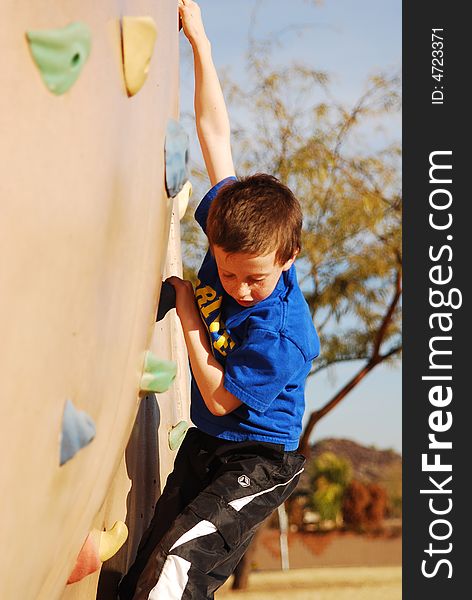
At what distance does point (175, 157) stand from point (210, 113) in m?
0.79

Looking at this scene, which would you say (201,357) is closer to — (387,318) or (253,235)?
(253,235)

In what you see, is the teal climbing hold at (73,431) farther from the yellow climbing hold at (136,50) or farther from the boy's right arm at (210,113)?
the boy's right arm at (210,113)

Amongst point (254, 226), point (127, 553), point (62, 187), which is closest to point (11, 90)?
point (62, 187)

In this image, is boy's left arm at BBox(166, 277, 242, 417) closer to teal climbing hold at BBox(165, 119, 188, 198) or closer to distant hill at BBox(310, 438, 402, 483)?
teal climbing hold at BBox(165, 119, 188, 198)

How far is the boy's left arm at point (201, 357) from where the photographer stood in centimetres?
215

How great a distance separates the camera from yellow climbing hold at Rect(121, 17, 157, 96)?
54.8 inches

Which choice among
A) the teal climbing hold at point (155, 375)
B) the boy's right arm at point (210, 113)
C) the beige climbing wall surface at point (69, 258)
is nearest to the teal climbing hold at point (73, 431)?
the beige climbing wall surface at point (69, 258)

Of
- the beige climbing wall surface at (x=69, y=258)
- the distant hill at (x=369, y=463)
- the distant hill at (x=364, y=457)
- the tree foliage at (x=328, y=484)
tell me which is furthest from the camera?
the distant hill at (x=364, y=457)

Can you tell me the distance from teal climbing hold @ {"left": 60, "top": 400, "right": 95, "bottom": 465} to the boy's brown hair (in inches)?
30.3

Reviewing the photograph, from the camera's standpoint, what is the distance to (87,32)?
1.26 m

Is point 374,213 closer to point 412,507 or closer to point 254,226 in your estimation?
point 412,507

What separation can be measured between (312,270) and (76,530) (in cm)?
1086

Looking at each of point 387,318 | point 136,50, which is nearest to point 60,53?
point 136,50

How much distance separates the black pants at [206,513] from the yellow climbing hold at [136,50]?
101 centimetres
